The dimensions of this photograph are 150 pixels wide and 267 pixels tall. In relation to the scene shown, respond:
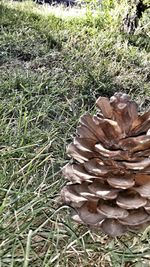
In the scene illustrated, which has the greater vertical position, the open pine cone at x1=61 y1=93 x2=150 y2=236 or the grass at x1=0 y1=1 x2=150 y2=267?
the open pine cone at x1=61 y1=93 x2=150 y2=236

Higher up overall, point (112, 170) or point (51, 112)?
point (112, 170)

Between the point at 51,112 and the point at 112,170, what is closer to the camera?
the point at 112,170

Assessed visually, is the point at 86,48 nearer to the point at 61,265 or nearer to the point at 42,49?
the point at 42,49

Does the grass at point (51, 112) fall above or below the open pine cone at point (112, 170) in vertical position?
below
